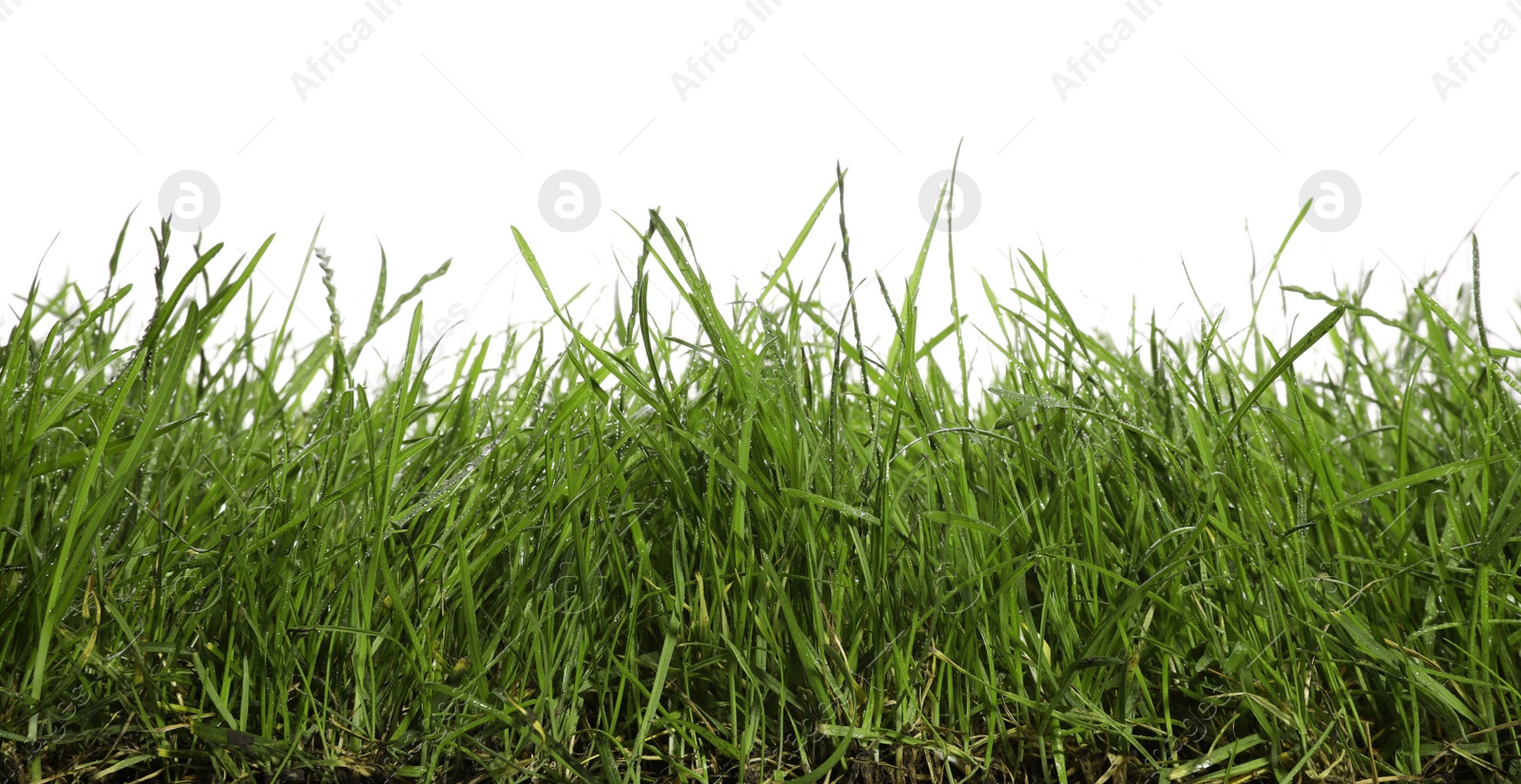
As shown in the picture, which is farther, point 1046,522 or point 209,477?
Answer: point 209,477

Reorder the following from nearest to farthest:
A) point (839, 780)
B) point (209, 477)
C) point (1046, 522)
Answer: point (839, 780) < point (1046, 522) < point (209, 477)

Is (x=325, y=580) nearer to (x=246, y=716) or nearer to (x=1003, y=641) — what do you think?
(x=246, y=716)

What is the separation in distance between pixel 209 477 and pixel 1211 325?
3.38 ft

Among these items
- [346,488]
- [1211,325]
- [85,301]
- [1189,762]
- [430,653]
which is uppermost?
[85,301]

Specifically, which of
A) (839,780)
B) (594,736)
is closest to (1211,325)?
(839,780)

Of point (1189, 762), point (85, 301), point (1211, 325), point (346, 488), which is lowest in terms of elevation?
point (1189, 762)

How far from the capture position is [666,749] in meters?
0.64

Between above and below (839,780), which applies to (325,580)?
above

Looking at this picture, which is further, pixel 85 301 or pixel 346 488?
pixel 85 301

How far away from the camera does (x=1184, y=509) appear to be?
30.7 inches

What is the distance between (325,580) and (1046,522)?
58 centimetres

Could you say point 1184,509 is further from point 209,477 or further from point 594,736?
point 209,477

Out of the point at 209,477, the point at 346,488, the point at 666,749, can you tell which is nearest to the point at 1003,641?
the point at 666,749

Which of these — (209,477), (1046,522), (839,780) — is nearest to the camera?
(839,780)
